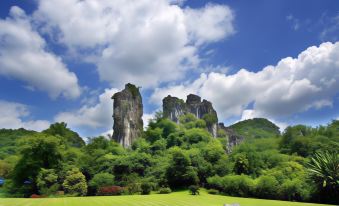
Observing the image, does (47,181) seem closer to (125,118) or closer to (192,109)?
(125,118)

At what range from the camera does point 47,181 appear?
40.1 m

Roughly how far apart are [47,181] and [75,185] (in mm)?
4315

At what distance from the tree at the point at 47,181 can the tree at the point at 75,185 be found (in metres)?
1.21

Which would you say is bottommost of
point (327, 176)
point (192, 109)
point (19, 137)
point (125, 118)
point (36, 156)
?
point (327, 176)

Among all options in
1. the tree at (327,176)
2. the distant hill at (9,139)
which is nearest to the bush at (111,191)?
the tree at (327,176)

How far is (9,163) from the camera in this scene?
60844 mm

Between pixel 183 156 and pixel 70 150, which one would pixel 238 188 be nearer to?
pixel 183 156

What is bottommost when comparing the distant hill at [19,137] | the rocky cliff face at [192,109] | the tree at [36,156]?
the tree at [36,156]

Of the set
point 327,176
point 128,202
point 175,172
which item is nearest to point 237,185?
point 175,172

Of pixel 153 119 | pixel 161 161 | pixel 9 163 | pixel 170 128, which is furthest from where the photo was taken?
pixel 153 119

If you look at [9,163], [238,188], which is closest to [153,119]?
[9,163]

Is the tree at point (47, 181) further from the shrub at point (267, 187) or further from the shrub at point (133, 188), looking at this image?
the shrub at point (267, 187)

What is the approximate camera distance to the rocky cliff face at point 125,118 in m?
81.9

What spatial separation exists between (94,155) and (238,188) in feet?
81.1
